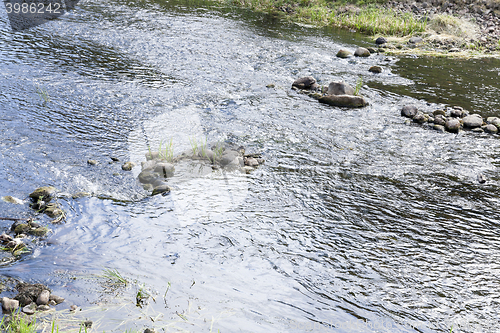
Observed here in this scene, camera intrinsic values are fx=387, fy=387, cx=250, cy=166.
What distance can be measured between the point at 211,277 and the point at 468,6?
855 inches

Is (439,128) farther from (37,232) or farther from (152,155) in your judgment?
(37,232)

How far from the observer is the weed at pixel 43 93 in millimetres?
8367

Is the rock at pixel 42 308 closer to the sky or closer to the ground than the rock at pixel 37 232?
closer to the sky

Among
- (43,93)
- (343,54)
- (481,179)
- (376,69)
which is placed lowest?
(43,93)

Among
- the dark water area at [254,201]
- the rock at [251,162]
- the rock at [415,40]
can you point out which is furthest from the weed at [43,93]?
the rock at [415,40]

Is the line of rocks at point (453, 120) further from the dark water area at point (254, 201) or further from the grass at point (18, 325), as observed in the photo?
the grass at point (18, 325)

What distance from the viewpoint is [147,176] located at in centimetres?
602

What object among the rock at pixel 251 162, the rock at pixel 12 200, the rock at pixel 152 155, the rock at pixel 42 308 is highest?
the rock at pixel 251 162

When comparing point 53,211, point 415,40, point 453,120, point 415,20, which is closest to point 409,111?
point 453,120

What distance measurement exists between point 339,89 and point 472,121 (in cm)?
309

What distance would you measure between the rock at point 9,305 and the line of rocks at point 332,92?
787cm

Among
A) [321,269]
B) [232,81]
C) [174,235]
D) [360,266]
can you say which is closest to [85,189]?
[174,235]

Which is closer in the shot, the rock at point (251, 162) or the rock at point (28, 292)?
the rock at point (28, 292)

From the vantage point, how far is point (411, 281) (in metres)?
4.34
